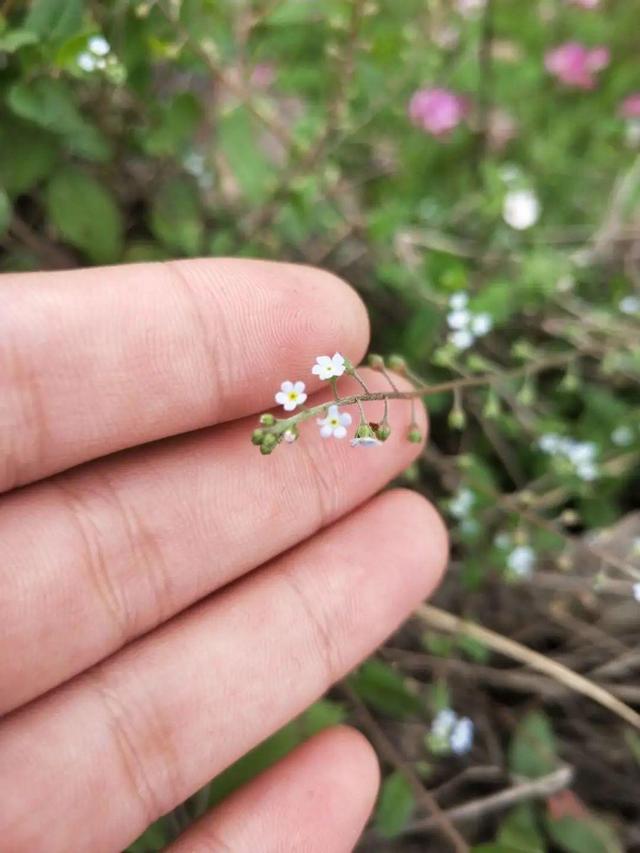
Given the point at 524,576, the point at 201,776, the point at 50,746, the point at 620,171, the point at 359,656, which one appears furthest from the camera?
the point at 620,171

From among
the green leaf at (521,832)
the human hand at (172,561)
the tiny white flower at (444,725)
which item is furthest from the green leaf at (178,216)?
the green leaf at (521,832)

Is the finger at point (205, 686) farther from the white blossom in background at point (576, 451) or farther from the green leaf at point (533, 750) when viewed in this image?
the green leaf at point (533, 750)

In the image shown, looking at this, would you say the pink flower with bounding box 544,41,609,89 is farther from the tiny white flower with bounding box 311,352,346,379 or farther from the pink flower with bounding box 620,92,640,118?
the tiny white flower with bounding box 311,352,346,379

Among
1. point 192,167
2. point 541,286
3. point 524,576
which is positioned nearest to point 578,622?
point 524,576

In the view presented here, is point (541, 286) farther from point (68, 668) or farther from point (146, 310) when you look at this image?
point (68, 668)

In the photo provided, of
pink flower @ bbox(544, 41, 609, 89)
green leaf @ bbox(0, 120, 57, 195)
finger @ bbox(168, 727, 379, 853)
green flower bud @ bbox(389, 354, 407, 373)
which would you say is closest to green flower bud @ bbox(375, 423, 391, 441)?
green flower bud @ bbox(389, 354, 407, 373)
